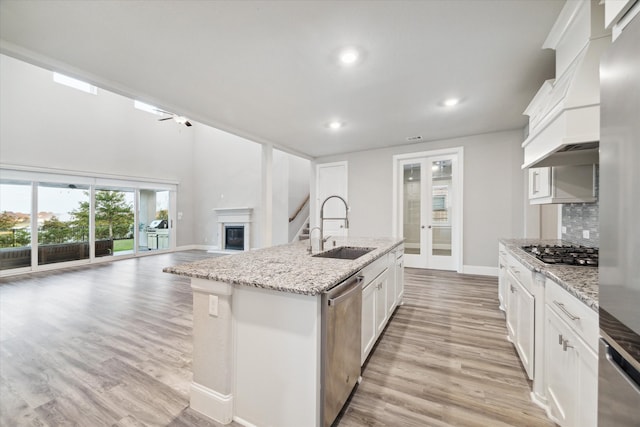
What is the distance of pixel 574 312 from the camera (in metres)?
1.17

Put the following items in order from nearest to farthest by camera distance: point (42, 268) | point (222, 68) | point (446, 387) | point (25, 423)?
1. point (25, 423)
2. point (446, 387)
3. point (222, 68)
4. point (42, 268)

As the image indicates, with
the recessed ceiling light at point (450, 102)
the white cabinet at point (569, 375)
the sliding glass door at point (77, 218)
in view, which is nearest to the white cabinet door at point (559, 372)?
the white cabinet at point (569, 375)

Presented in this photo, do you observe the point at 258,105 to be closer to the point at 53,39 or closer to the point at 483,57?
the point at 53,39

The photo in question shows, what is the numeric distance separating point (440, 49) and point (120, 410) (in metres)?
3.77

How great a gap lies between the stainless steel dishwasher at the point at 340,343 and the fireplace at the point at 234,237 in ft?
22.8

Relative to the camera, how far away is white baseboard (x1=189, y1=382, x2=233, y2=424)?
4.88 feet

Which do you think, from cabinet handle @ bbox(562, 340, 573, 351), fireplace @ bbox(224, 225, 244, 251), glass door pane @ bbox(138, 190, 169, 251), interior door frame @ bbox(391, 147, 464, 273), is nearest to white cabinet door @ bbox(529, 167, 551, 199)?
cabinet handle @ bbox(562, 340, 573, 351)

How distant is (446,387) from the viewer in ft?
5.85

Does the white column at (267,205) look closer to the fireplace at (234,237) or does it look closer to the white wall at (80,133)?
the fireplace at (234,237)

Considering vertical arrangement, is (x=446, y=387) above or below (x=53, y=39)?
below

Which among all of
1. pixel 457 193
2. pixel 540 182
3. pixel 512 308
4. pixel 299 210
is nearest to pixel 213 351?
pixel 512 308

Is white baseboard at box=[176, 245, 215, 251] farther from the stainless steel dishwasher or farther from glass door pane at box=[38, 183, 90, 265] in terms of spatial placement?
the stainless steel dishwasher

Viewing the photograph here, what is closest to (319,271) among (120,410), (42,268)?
(120,410)

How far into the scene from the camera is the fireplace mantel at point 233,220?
7.90 m
